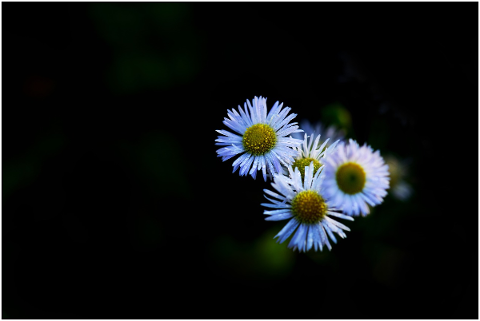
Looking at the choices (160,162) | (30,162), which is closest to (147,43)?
(160,162)

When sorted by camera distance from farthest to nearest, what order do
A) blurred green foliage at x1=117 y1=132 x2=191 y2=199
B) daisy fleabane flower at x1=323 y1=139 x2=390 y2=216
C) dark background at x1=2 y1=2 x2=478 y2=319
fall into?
1. blurred green foliage at x1=117 y1=132 x2=191 y2=199
2. dark background at x1=2 y1=2 x2=478 y2=319
3. daisy fleabane flower at x1=323 y1=139 x2=390 y2=216

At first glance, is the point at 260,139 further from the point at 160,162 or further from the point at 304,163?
the point at 160,162

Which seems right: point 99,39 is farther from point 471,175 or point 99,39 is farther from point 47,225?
point 471,175

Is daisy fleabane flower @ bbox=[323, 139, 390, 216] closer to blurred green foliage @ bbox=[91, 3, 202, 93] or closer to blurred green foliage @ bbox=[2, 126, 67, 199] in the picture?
blurred green foliage @ bbox=[91, 3, 202, 93]

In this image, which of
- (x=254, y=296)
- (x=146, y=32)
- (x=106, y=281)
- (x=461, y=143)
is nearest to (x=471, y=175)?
(x=461, y=143)

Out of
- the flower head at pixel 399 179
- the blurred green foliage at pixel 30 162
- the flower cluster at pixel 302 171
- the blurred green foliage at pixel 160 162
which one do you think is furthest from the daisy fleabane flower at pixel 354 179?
the blurred green foliage at pixel 30 162

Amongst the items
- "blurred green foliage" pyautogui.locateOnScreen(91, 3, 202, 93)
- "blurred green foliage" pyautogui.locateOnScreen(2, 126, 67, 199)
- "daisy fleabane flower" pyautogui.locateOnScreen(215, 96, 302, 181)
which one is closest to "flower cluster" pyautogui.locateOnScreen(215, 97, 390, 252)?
"daisy fleabane flower" pyautogui.locateOnScreen(215, 96, 302, 181)

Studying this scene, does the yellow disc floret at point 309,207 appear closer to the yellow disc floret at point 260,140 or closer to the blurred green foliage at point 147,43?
the yellow disc floret at point 260,140

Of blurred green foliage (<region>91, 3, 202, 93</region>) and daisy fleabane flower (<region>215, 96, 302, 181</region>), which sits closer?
daisy fleabane flower (<region>215, 96, 302, 181</region>)
